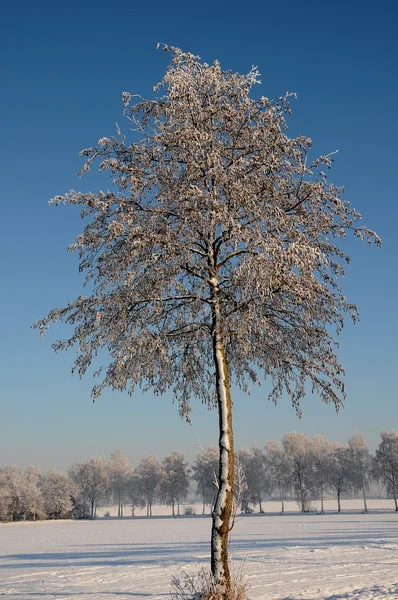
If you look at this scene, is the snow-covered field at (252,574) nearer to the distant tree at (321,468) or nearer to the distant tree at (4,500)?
the distant tree at (321,468)

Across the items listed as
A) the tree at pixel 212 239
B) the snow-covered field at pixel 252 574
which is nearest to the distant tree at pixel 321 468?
the snow-covered field at pixel 252 574

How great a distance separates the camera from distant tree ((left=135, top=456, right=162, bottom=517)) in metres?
132

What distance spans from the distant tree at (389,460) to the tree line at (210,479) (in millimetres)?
17

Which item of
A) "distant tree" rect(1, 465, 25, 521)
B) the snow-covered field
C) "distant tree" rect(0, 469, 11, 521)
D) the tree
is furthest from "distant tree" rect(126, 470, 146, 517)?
the tree

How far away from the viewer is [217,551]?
1114 cm

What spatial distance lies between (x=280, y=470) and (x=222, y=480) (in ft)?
356

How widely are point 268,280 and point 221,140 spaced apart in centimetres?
414

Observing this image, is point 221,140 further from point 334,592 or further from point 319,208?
point 334,592

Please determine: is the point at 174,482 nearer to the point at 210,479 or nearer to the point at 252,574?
the point at 210,479

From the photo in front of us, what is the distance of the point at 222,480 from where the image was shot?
1170 centimetres

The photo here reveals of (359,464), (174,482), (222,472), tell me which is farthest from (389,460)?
(222,472)

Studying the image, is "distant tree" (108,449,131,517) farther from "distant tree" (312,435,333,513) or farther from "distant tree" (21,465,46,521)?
"distant tree" (312,435,333,513)

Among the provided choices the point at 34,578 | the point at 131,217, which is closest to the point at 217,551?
the point at 131,217

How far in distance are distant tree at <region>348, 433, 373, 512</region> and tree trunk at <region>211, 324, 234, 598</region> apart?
321 feet
